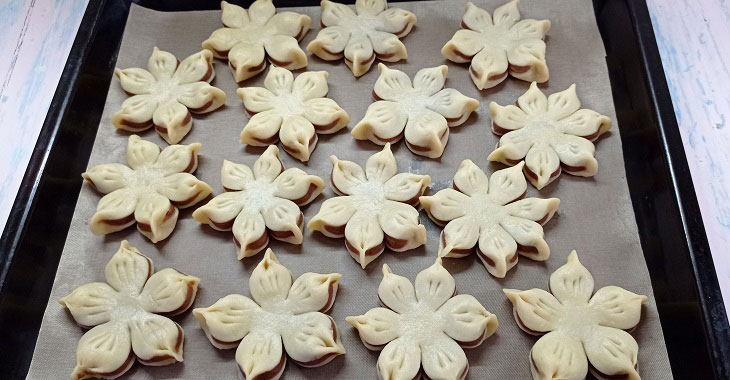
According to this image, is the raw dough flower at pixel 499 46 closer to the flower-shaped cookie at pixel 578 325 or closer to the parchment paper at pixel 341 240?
the parchment paper at pixel 341 240

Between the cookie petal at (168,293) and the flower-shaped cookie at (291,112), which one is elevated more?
the flower-shaped cookie at (291,112)

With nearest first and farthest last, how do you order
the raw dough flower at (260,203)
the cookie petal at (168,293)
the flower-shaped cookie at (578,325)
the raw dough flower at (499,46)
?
the flower-shaped cookie at (578,325)
the cookie petal at (168,293)
the raw dough flower at (260,203)
the raw dough flower at (499,46)

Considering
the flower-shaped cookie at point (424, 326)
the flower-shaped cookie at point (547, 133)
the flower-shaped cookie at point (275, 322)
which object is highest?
the flower-shaped cookie at point (547, 133)

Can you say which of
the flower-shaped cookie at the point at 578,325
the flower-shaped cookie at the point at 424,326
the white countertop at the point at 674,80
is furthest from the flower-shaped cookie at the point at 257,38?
the flower-shaped cookie at the point at 578,325

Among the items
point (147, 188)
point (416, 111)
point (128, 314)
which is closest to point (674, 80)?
point (416, 111)

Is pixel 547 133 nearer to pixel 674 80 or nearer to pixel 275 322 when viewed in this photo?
pixel 674 80

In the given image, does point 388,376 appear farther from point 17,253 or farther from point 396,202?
point 17,253

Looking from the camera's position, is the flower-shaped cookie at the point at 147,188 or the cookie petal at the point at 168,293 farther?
the flower-shaped cookie at the point at 147,188

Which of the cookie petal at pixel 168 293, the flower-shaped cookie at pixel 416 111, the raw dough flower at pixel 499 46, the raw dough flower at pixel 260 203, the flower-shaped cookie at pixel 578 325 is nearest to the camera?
the flower-shaped cookie at pixel 578 325
